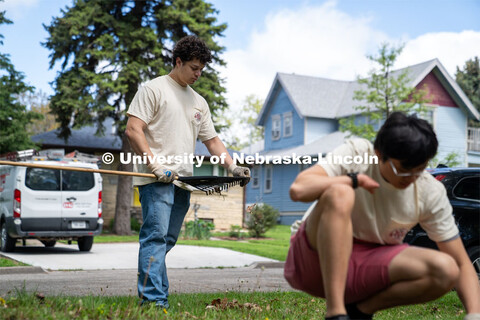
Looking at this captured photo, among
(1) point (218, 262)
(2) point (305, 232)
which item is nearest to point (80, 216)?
(1) point (218, 262)

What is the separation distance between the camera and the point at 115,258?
15.5 m

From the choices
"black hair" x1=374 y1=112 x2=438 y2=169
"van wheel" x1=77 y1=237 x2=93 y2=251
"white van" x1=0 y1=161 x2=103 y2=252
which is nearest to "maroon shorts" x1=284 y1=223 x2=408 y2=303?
"black hair" x1=374 y1=112 x2=438 y2=169

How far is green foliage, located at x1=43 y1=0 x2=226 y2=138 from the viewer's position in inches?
966

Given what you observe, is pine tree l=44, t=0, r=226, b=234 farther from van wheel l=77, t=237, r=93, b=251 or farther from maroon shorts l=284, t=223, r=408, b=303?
maroon shorts l=284, t=223, r=408, b=303

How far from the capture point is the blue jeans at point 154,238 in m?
5.44

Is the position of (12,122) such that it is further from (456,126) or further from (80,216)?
(456,126)

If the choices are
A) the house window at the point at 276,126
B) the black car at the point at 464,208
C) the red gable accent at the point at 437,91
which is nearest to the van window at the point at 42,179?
the black car at the point at 464,208

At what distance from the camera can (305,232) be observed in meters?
4.00

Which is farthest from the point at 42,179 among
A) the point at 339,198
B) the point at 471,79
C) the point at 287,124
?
the point at 471,79

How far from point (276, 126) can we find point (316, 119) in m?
3.97

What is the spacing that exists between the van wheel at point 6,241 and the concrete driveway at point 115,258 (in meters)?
0.21

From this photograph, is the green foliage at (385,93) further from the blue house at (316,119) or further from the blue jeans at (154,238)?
the blue jeans at (154,238)

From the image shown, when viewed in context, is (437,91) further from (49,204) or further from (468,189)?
(468,189)

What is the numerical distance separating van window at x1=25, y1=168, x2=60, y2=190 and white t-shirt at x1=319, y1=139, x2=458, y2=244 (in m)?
13.2
